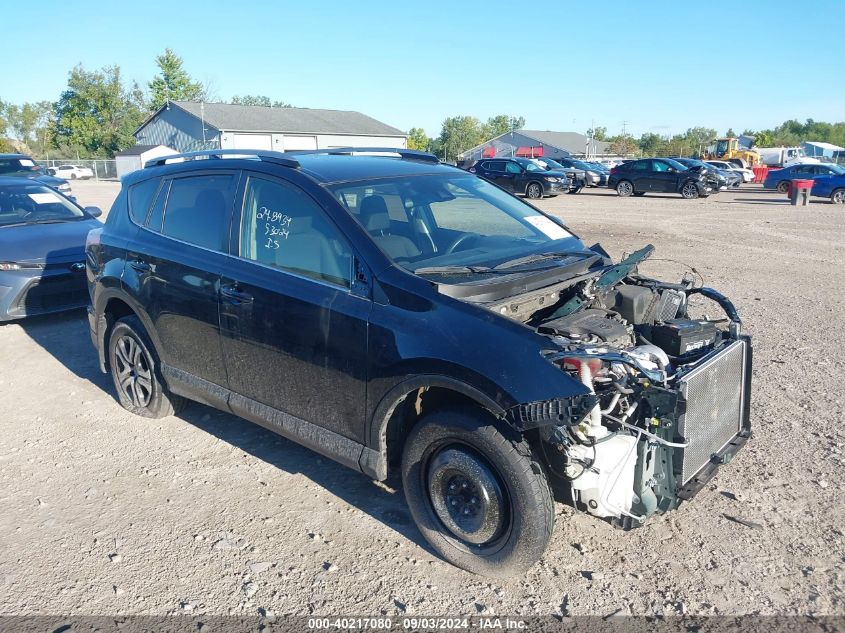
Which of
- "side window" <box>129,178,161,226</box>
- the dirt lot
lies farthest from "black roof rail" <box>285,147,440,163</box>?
the dirt lot

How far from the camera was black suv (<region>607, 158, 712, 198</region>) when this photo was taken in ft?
91.4

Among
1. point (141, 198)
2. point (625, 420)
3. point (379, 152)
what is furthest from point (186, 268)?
point (625, 420)

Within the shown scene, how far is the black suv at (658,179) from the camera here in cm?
2784

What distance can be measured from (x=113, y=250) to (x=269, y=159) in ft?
5.70

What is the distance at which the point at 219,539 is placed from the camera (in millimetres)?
3740

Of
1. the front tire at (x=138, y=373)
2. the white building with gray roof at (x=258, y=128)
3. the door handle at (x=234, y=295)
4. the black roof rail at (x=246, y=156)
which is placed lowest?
the front tire at (x=138, y=373)

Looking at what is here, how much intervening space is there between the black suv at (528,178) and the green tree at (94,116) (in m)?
57.5

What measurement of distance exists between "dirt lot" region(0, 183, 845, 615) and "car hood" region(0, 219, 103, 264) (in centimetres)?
216

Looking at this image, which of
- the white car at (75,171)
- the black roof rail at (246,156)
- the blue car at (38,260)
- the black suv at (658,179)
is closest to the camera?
the black roof rail at (246,156)

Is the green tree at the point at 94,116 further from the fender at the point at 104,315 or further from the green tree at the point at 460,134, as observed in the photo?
the fender at the point at 104,315

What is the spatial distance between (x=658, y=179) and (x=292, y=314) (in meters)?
27.3

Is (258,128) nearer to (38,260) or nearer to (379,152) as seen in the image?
(38,260)

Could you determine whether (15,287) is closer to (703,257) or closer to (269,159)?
(269,159)

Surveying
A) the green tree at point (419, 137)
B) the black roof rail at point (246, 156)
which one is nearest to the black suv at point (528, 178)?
the black roof rail at point (246, 156)
